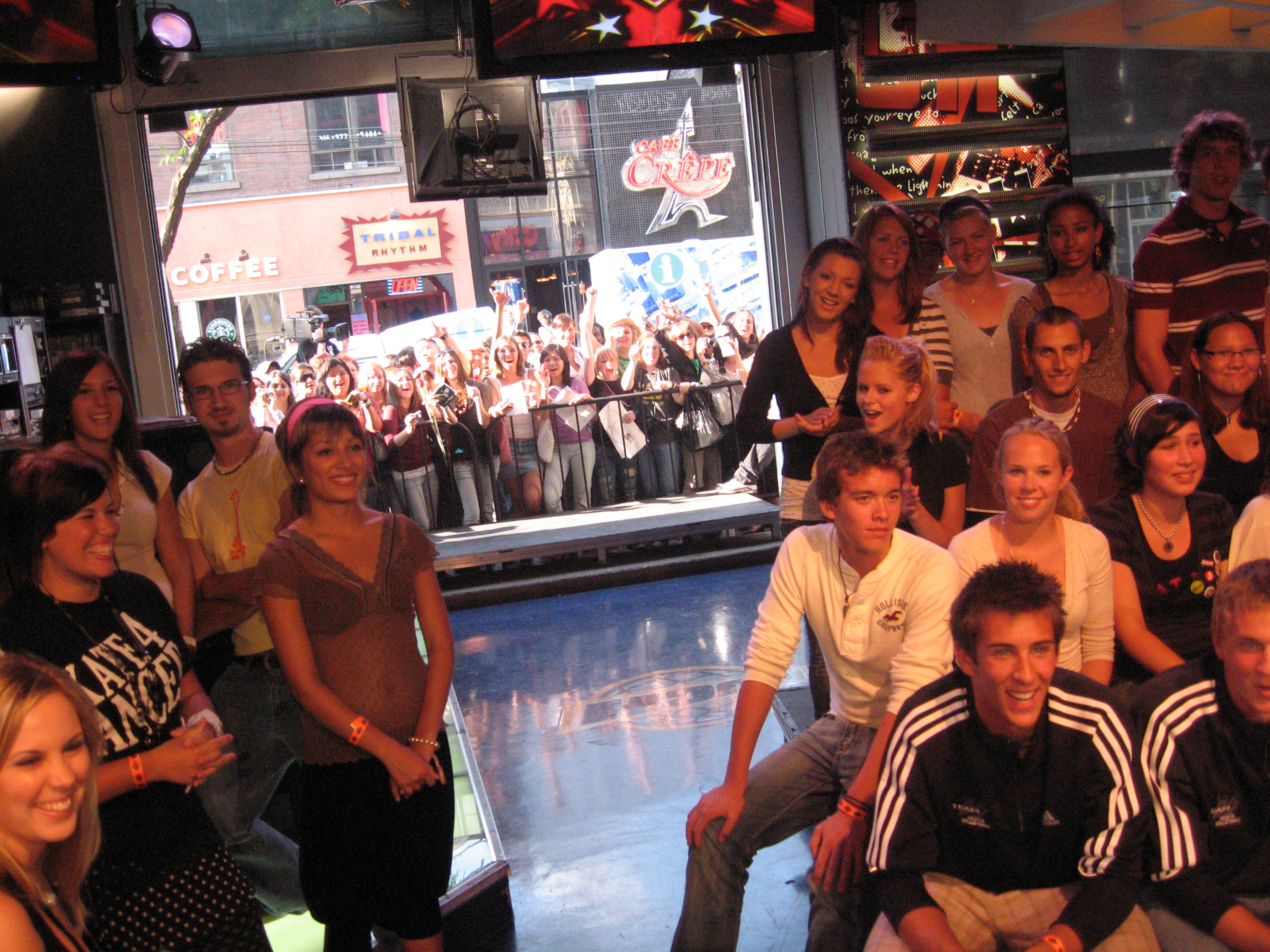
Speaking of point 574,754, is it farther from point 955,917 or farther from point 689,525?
point 689,525

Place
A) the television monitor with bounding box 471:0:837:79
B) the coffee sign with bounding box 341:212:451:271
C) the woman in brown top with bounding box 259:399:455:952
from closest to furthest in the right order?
1. the woman in brown top with bounding box 259:399:455:952
2. the television monitor with bounding box 471:0:837:79
3. the coffee sign with bounding box 341:212:451:271

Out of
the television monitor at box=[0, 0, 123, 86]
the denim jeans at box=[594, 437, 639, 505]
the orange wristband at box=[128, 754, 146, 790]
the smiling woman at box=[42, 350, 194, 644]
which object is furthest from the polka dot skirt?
the denim jeans at box=[594, 437, 639, 505]

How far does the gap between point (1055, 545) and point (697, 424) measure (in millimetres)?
5421

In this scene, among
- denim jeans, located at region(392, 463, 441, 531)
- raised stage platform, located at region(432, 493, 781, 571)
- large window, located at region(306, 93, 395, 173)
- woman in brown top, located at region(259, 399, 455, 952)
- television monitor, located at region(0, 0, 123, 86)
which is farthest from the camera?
large window, located at region(306, 93, 395, 173)

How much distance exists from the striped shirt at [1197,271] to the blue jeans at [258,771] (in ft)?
8.51

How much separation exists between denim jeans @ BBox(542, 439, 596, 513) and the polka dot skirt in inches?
222

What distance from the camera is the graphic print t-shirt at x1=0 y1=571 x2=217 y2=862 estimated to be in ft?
5.79

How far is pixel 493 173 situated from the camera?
18.3 ft

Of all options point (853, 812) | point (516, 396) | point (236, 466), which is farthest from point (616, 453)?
point (853, 812)

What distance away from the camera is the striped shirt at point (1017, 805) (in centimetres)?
178

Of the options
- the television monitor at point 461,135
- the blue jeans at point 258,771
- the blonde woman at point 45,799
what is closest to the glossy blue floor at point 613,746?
the blue jeans at point 258,771

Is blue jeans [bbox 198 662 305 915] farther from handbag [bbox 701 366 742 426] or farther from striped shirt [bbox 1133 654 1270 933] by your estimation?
handbag [bbox 701 366 742 426]

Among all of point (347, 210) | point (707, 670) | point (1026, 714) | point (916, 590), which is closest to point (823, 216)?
point (707, 670)

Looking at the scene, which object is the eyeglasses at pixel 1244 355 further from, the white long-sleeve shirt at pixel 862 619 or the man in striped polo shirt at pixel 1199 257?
the white long-sleeve shirt at pixel 862 619
